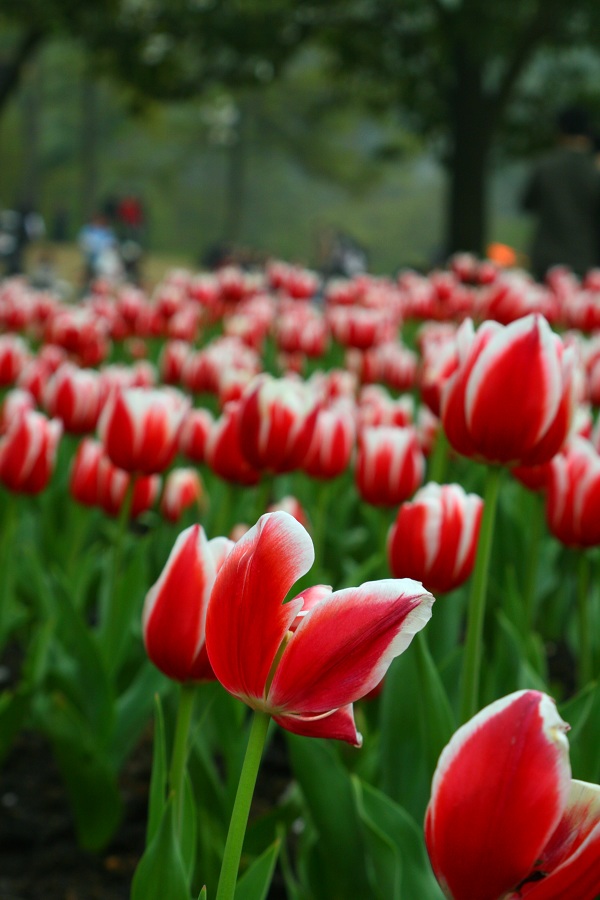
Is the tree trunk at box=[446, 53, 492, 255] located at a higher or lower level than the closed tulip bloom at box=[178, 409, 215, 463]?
higher

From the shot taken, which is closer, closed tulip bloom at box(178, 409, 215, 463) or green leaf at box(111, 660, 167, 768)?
green leaf at box(111, 660, 167, 768)

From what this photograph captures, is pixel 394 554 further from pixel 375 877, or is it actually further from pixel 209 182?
pixel 209 182

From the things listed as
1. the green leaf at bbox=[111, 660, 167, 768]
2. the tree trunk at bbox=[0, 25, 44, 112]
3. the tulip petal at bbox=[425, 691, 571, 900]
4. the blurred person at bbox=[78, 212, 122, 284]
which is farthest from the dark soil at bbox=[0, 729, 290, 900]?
the blurred person at bbox=[78, 212, 122, 284]

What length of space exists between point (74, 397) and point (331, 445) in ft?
2.33

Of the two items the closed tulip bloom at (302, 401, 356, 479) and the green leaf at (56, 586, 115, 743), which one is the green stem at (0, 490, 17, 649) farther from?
the closed tulip bloom at (302, 401, 356, 479)

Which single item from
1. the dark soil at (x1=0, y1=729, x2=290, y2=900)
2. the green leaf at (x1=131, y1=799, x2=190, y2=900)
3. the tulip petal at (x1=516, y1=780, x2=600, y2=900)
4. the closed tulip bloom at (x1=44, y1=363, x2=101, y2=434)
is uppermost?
the tulip petal at (x1=516, y1=780, x2=600, y2=900)

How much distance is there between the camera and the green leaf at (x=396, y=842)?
1133 mm

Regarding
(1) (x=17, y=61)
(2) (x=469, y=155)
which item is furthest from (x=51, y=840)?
(1) (x=17, y=61)

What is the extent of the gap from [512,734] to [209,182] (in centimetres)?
5992

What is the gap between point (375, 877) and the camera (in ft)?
4.22

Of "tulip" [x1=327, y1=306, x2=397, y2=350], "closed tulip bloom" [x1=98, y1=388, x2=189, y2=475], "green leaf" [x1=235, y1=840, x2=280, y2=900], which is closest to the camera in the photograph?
"green leaf" [x1=235, y1=840, x2=280, y2=900]

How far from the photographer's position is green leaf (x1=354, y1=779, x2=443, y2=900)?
113cm

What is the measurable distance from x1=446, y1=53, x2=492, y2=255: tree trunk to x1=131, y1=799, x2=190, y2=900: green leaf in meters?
16.6

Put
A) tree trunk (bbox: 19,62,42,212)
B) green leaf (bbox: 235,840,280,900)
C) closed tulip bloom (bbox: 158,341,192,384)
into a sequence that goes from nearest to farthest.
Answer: green leaf (bbox: 235,840,280,900) → closed tulip bloom (bbox: 158,341,192,384) → tree trunk (bbox: 19,62,42,212)
